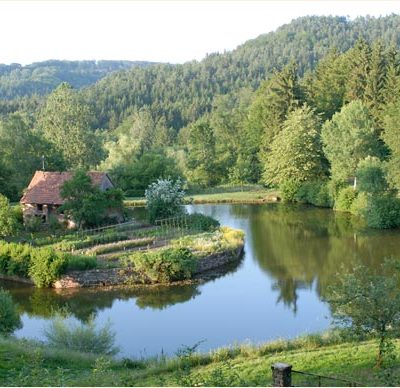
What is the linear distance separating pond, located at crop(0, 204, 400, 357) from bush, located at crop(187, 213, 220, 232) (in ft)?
8.26

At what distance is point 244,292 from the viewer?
24328 mm

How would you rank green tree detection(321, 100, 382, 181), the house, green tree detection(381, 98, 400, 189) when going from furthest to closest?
green tree detection(321, 100, 382, 181)
green tree detection(381, 98, 400, 189)
the house

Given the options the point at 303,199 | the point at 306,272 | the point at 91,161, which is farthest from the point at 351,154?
the point at 91,161

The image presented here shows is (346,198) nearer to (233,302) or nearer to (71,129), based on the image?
(233,302)

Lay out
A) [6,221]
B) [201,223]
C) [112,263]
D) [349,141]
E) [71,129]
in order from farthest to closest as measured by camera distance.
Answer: [71,129]
[349,141]
[201,223]
[6,221]
[112,263]

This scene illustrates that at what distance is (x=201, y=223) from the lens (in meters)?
33.5

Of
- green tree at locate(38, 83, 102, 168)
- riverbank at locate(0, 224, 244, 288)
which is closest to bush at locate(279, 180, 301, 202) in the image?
riverbank at locate(0, 224, 244, 288)

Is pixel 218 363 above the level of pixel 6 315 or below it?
below

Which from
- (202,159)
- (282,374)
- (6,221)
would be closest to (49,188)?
(6,221)

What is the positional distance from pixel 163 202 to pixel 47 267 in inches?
431

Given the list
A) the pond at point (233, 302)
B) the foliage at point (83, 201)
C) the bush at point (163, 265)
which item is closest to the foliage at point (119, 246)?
the bush at point (163, 265)

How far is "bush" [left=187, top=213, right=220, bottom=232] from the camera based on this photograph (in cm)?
3316

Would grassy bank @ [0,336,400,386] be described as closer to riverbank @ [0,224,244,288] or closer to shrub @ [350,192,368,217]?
riverbank @ [0,224,244,288]

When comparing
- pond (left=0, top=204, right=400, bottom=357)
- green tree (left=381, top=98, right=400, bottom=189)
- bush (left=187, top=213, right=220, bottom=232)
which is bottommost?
pond (left=0, top=204, right=400, bottom=357)
